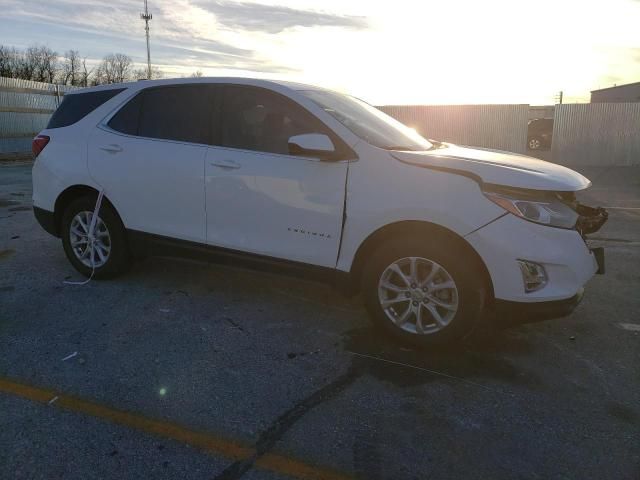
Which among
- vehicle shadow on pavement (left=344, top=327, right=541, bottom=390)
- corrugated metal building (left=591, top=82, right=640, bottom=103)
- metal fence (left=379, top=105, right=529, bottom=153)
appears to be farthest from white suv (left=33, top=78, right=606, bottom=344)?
corrugated metal building (left=591, top=82, right=640, bottom=103)

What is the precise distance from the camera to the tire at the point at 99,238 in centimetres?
458

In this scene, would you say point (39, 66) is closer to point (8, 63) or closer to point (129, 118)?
point (8, 63)

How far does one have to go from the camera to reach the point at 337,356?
135 inches

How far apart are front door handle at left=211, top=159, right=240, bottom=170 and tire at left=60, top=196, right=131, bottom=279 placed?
1.21 m

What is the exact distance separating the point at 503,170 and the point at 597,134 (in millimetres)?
21352

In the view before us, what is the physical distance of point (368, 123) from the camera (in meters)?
4.03

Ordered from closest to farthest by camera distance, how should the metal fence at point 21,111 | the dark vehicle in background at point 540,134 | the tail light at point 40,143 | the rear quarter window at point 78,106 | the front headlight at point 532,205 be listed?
the front headlight at point 532,205 < the rear quarter window at point 78,106 < the tail light at point 40,143 < the metal fence at point 21,111 < the dark vehicle in background at point 540,134

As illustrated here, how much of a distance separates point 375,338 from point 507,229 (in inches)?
47.9

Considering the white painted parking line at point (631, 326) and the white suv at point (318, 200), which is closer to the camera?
the white suv at point (318, 200)

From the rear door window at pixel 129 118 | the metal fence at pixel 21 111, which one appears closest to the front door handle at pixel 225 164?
the rear door window at pixel 129 118

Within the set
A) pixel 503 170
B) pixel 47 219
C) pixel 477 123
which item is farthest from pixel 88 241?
pixel 477 123

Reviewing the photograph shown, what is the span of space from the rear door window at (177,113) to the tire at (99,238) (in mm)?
824

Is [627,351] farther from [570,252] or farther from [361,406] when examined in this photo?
[361,406]

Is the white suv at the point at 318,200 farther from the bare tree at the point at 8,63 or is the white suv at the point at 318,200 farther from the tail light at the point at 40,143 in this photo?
the bare tree at the point at 8,63
